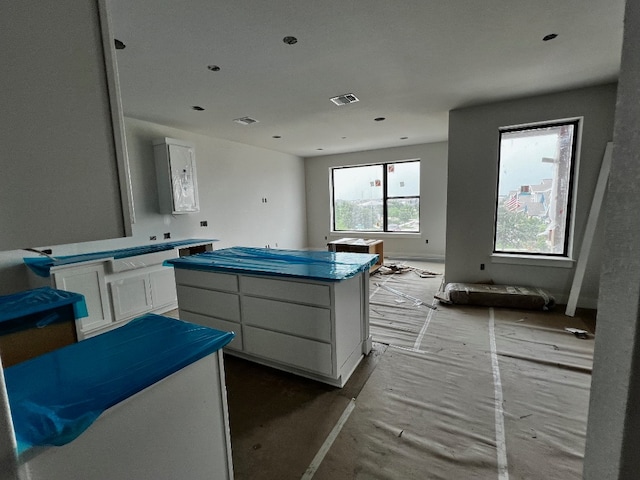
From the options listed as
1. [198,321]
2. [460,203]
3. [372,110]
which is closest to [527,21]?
[372,110]

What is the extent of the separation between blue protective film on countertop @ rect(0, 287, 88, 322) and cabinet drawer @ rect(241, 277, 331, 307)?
3.78 feet

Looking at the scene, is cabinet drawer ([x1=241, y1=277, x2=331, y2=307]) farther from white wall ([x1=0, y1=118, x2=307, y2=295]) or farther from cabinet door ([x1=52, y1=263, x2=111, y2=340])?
cabinet door ([x1=52, y1=263, x2=111, y2=340])

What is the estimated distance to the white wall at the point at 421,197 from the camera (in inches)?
259

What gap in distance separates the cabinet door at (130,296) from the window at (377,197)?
5.21 m

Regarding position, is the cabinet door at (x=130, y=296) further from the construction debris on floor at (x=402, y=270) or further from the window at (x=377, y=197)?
the window at (x=377, y=197)

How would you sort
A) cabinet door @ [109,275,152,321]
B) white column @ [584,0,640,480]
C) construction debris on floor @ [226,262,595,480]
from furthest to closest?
cabinet door @ [109,275,152,321], construction debris on floor @ [226,262,595,480], white column @ [584,0,640,480]

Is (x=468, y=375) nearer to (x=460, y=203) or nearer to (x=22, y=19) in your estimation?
(x=460, y=203)

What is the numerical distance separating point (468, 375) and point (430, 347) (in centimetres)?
48

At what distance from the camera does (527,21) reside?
7.07ft

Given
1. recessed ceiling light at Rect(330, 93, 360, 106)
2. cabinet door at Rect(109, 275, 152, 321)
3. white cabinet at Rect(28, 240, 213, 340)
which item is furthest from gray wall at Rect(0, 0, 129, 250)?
cabinet door at Rect(109, 275, 152, 321)

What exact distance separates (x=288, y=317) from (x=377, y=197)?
5.67m

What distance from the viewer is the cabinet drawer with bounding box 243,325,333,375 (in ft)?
7.26

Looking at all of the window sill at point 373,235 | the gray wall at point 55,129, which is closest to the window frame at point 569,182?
the window sill at point 373,235

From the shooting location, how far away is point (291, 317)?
2301mm
